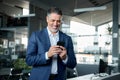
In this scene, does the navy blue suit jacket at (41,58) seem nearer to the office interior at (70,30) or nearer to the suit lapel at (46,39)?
the suit lapel at (46,39)

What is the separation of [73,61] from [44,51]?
6.6 inches

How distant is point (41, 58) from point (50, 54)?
0.06 meters

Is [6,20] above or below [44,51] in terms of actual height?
above

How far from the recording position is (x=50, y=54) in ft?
4.71

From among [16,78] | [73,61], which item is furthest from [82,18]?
[73,61]

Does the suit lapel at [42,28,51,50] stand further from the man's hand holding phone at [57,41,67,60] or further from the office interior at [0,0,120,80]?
the office interior at [0,0,120,80]

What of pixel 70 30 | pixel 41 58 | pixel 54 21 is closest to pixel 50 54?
pixel 41 58

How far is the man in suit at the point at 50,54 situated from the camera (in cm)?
146

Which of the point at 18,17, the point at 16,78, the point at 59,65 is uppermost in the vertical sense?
the point at 18,17

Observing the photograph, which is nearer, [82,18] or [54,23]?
[54,23]

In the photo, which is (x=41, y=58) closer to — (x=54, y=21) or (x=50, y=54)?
(x=50, y=54)

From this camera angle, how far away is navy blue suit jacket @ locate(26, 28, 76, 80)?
57.8 inches

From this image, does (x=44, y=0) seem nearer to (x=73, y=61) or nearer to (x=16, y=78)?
(x=16, y=78)

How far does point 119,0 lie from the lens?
435 inches
